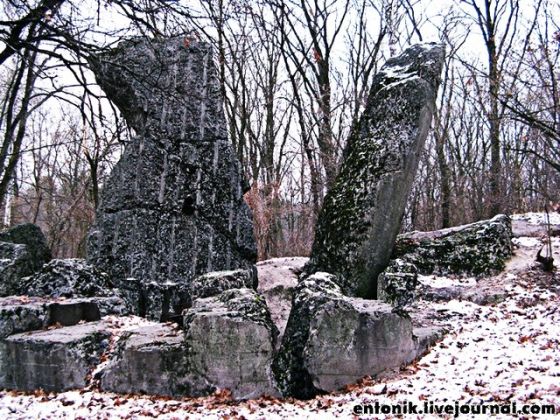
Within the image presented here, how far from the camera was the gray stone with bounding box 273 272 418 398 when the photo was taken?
4.04m

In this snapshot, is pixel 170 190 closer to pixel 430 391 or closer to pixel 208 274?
pixel 208 274

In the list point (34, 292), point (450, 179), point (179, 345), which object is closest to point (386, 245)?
point (179, 345)

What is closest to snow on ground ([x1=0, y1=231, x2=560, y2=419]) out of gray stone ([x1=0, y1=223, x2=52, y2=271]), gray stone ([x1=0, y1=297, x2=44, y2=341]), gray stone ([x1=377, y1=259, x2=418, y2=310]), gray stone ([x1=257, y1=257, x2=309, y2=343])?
gray stone ([x1=0, y1=297, x2=44, y2=341])

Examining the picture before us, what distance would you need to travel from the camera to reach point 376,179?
6254mm

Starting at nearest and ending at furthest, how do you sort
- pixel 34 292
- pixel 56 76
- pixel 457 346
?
pixel 457 346 → pixel 56 76 → pixel 34 292

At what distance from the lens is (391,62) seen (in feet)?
23.8

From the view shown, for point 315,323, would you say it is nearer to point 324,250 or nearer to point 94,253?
point 324,250

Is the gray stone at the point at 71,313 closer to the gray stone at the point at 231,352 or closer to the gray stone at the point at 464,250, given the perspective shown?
the gray stone at the point at 231,352

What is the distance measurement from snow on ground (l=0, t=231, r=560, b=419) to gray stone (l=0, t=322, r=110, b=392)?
117 millimetres

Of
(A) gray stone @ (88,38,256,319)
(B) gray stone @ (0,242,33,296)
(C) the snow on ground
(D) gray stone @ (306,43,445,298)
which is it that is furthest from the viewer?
(A) gray stone @ (88,38,256,319)

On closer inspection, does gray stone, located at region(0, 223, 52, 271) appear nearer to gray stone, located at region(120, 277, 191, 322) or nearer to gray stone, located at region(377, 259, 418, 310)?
gray stone, located at region(120, 277, 191, 322)

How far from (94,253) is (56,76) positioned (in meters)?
2.42

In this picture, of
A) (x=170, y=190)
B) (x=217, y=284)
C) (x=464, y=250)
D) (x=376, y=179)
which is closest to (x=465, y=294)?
(x=464, y=250)

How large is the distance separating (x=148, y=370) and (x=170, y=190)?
10.1ft
